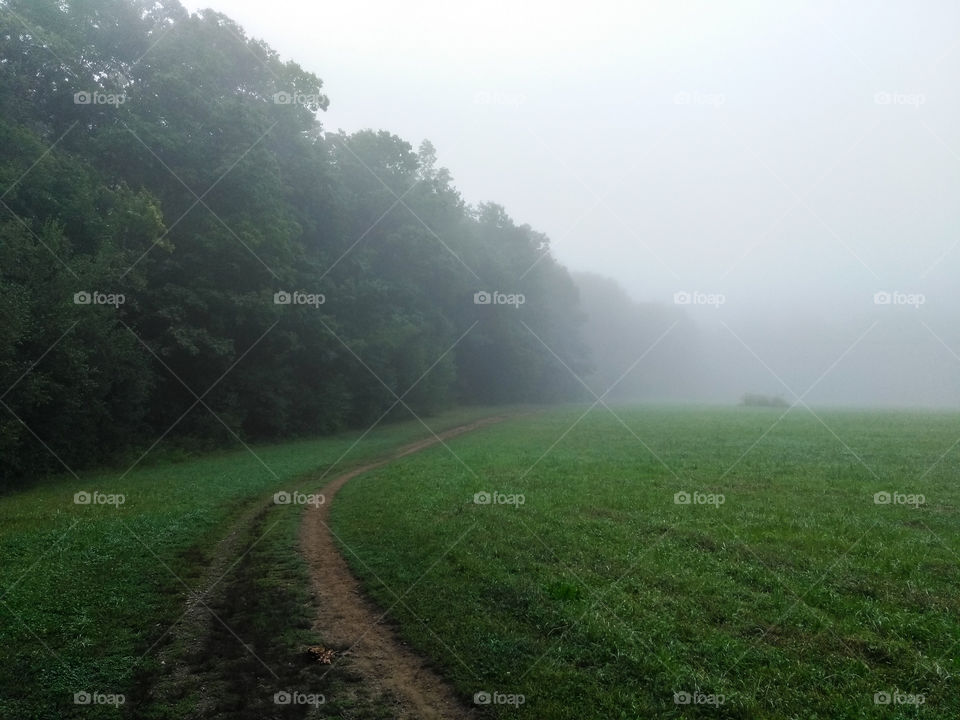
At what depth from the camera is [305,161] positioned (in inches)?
1813

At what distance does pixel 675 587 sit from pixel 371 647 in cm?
498

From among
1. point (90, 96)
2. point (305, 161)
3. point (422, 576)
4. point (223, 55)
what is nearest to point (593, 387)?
point (305, 161)

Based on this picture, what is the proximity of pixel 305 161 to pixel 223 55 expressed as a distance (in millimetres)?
8381

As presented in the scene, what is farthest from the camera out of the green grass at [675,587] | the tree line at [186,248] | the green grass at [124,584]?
the tree line at [186,248]

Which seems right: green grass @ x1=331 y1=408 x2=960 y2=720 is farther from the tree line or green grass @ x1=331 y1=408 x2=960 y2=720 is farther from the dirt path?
the tree line

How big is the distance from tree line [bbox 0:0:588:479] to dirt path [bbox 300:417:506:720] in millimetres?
15017

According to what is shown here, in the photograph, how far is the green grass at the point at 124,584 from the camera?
7.89m

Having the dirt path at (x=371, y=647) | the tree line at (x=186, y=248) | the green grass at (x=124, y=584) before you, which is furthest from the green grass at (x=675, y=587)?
the tree line at (x=186, y=248)

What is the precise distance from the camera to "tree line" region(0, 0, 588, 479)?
78.7 feet

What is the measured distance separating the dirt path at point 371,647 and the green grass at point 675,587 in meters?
0.29

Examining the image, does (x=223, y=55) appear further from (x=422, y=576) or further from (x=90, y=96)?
(x=422, y=576)

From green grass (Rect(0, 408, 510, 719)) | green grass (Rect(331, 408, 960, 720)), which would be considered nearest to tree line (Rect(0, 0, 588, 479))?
green grass (Rect(0, 408, 510, 719))

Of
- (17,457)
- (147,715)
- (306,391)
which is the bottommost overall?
(147,715)

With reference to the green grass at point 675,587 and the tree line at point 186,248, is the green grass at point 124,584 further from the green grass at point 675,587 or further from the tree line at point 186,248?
the tree line at point 186,248
